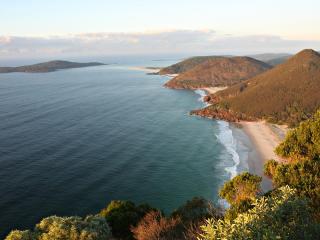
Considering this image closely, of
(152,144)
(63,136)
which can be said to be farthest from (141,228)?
(63,136)

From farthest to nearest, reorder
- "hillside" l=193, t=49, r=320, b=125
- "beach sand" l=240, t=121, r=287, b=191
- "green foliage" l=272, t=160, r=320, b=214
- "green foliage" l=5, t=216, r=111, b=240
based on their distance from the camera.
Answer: "hillside" l=193, t=49, r=320, b=125
"beach sand" l=240, t=121, r=287, b=191
"green foliage" l=5, t=216, r=111, b=240
"green foliage" l=272, t=160, r=320, b=214

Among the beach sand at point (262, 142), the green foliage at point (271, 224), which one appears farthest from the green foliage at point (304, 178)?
the beach sand at point (262, 142)

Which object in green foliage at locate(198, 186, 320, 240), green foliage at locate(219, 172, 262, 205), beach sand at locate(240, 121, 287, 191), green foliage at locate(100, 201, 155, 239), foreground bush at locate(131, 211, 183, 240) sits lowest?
beach sand at locate(240, 121, 287, 191)

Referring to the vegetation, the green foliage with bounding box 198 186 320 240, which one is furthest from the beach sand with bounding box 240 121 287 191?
the green foliage with bounding box 198 186 320 240

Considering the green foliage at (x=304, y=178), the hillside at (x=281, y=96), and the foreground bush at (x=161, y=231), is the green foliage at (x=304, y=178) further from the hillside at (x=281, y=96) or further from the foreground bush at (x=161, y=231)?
the hillside at (x=281, y=96)

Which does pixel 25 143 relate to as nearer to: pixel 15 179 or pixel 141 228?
pixel 15 179

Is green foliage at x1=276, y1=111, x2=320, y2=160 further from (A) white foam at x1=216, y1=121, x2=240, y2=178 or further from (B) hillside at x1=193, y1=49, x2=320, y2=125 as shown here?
(B) hillside at x1=193, y1=49, x2=320, y2=125
